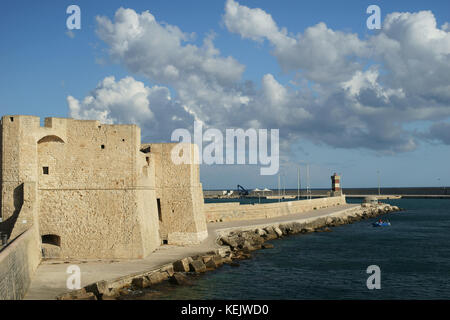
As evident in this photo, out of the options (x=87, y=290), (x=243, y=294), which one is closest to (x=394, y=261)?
(x=243, y=294)

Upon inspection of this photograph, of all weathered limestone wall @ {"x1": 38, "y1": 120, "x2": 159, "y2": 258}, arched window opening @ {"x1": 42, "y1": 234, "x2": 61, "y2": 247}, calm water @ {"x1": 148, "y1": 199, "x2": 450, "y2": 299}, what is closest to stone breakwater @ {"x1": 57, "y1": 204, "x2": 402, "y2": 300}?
calm water @ {"x1": 148, "y1": 199, "x2": 450, "y2": 299}

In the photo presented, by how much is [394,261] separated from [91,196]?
18.8 metres

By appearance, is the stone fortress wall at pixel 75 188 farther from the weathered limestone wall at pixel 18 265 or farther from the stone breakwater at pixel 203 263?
the stone breakwater at pixel 203 263

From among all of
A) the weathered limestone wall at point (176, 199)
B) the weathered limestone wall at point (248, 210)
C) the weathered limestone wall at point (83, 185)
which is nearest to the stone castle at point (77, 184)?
the weathered limestone wall at point (83, 185)

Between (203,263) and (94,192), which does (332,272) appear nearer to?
(203,263)

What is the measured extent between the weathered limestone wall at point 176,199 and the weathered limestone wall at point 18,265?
9.24 m

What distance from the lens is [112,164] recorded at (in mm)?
22672

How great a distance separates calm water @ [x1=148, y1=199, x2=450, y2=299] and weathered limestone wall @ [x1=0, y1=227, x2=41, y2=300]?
16.6 ft

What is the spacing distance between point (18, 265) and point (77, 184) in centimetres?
786

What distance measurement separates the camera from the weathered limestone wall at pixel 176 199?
27.6m

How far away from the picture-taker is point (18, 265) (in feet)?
48.8

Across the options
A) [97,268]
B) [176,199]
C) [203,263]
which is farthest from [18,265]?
[176,199]
